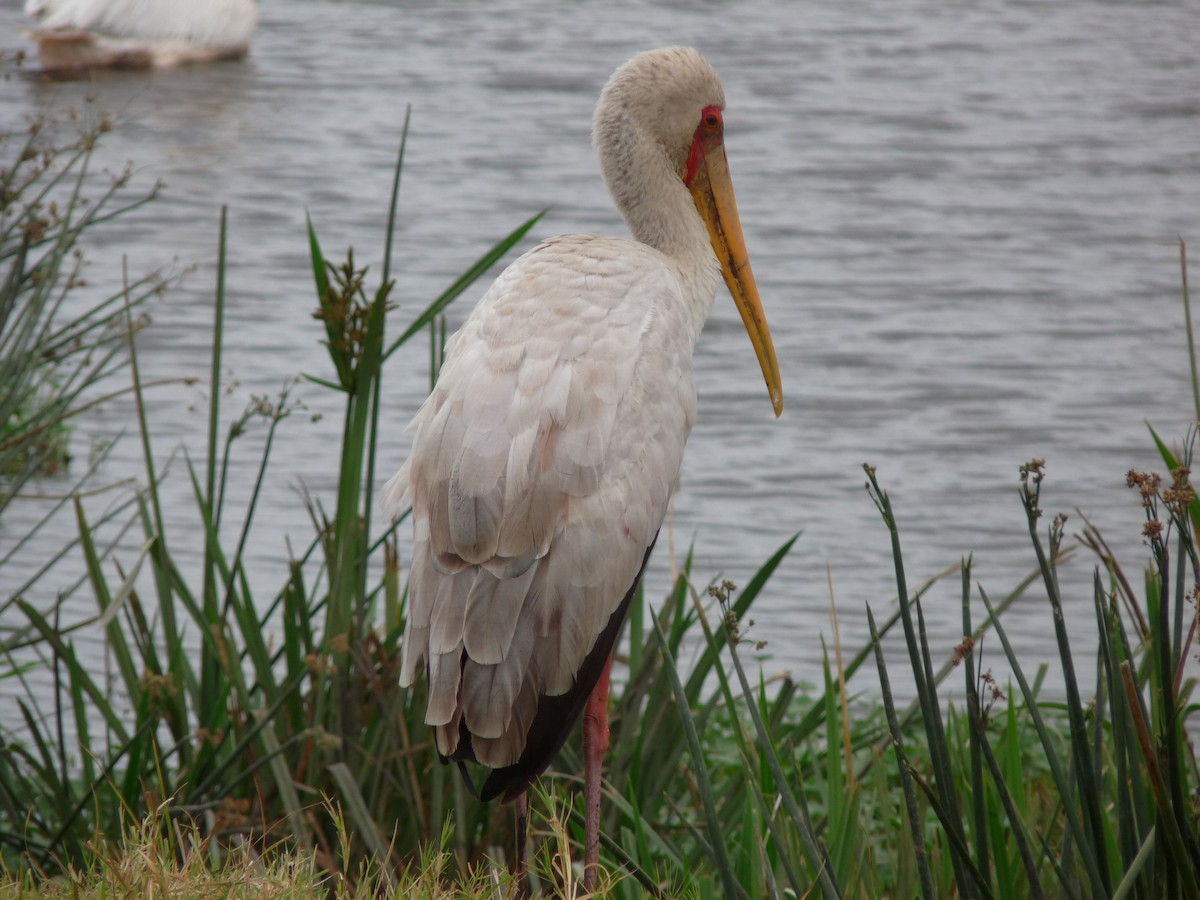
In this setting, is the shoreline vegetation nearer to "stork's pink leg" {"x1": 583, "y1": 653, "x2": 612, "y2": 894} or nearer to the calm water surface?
"stork's pink leg" {"x1": 583, "y1": 653, "x2": 612, "y2": 894}

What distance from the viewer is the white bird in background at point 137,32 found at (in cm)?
1109

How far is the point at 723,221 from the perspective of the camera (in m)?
3.50

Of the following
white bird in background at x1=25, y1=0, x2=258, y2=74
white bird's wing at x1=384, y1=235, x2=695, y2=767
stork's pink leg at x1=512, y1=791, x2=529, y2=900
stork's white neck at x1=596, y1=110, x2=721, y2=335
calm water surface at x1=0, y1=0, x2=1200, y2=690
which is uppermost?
stork's white neck at x1=596, y1=110, x2=721, y2=335

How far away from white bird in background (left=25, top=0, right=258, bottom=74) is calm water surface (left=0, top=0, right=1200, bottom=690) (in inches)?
6.7

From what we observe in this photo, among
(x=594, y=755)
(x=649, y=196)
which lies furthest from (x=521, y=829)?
(x=649, y=196)

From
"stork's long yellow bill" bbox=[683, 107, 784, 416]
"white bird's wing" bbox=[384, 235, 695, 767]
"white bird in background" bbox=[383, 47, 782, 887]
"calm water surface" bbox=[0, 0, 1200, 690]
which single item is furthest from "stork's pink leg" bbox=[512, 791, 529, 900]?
"calm water surface" bbox=[0, 0, 1200, 690]

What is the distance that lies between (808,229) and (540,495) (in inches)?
250

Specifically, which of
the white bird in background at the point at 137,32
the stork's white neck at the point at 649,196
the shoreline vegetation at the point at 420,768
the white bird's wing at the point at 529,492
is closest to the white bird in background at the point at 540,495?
the white bird's wing at the point at 529,492

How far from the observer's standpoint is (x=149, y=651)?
318 cm

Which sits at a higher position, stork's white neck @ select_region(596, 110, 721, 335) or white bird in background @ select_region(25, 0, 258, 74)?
stork's white neck @ select_region(596, 110, 721, 335)

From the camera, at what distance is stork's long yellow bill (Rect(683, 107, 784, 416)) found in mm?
3434

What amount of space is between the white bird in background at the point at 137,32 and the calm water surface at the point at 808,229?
171mm

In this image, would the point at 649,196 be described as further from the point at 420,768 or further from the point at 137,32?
the point at 137,32

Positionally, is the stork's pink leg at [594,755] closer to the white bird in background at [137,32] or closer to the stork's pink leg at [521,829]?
the stork's pink leg at [521,829]
